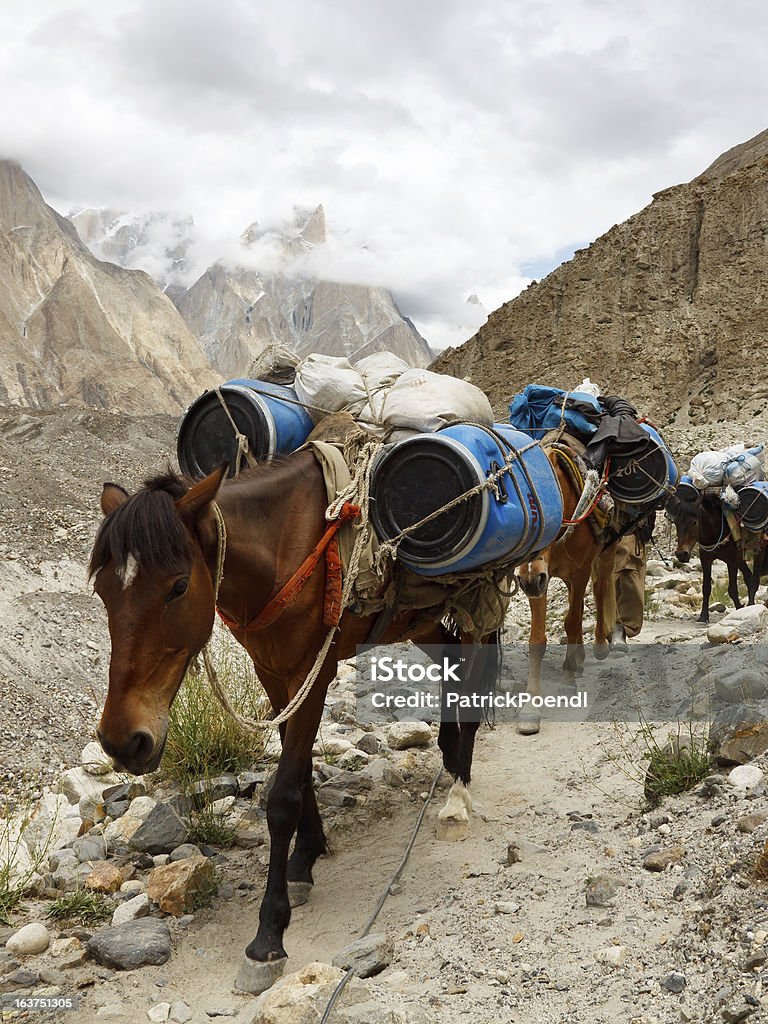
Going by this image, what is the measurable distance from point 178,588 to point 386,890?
170 cm

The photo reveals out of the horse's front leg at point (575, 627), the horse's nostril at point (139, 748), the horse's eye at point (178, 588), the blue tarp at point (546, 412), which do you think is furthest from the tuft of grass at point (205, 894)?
the blue tarp at point (546, 412)

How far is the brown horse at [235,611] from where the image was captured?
8.67 feet

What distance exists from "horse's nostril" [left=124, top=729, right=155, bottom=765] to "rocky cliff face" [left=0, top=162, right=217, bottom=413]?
6711 centimetres

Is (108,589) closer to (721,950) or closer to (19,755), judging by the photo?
(721,950)

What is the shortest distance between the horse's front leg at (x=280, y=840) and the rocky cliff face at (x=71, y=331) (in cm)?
6671

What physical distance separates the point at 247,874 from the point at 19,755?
6275mm

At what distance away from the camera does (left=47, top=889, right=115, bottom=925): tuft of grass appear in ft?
11.3

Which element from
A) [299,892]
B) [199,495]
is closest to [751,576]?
[299,892]

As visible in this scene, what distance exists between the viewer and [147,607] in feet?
8.70

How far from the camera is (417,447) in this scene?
3.53 meters

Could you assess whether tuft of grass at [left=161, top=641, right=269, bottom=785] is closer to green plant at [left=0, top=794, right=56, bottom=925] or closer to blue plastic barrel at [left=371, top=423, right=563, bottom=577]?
green plant at [left=0, top=794, right=56, bottom=925]

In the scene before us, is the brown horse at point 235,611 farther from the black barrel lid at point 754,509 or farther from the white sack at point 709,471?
the white sack at point 709,471

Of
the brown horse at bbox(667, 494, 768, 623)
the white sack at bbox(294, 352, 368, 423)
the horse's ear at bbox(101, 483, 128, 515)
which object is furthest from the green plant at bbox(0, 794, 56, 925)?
the brown horse at bbox(667, 494, 768, 623)

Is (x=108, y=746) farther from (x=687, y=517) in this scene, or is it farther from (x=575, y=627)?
(x=687, y=517)
